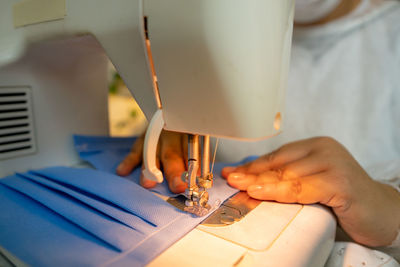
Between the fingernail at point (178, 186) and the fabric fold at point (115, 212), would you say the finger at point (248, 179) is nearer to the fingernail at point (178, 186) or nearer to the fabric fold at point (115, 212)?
the fingernail at point (178, 186)

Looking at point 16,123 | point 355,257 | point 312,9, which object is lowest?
point 355,257

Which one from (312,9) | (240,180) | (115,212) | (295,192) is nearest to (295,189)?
(295,192)

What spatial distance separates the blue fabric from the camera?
35 cm

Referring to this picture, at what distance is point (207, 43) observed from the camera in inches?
12.5

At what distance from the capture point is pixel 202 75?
1.11 ft

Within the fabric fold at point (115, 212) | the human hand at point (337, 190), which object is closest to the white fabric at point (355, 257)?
the human hand at point (337, 190)

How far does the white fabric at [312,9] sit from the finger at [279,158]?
1.48ft

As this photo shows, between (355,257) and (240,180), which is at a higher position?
(240,180)

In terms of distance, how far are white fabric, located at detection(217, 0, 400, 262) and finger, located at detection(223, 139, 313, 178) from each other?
0.38m

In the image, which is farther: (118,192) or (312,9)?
(312,9)

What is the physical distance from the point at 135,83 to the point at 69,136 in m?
0.44

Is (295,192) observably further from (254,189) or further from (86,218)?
(86,218)

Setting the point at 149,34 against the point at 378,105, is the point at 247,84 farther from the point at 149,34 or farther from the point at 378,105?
the point at 378,105

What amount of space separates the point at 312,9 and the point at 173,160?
68 cm
